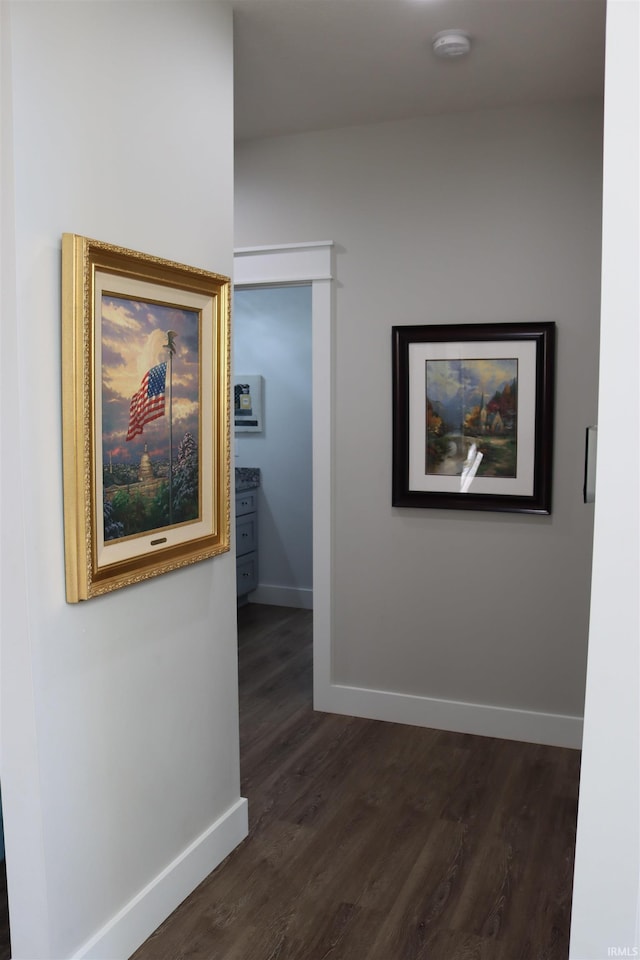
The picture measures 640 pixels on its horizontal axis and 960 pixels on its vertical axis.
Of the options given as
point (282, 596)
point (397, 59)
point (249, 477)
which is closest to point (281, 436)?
point (249, 477)

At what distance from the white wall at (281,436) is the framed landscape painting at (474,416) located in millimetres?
2076

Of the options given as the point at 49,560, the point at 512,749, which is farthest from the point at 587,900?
the point at 512,749

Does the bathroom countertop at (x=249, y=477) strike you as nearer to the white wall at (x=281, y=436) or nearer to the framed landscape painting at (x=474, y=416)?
the white wall at (x=281, y=436)

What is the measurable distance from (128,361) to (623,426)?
1442 mm

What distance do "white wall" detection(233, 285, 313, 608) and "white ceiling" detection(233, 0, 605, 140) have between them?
208 cm

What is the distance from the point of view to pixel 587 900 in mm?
896

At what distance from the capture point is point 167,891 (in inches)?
89.3

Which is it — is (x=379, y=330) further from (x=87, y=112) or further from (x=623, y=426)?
(x=623, y=426)

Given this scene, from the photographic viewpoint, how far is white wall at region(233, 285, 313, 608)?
5566 millimetres

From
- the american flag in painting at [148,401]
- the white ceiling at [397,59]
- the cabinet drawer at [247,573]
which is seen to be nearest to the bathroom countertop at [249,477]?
the cabinet drawer at [247,573]

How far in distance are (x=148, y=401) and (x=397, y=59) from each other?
5.42 feet

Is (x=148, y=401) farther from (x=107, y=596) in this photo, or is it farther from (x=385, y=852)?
(x=385, y=852)

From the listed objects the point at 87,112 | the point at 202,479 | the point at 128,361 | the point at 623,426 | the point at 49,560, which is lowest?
the point at 49,560

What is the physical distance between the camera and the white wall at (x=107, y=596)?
5.62ft
